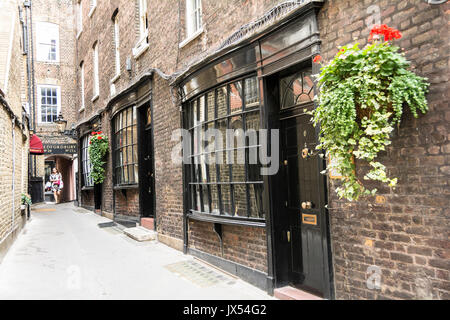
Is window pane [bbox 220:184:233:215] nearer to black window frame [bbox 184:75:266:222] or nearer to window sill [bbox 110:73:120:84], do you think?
black window frame [bbox 184:75:266:222]

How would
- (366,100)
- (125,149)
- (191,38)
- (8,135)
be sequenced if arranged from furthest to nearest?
(125,149) < (8,135) < (191,38) < (366,100)

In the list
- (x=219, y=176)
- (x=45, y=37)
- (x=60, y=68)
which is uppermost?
Answer: (x=45, y=37)

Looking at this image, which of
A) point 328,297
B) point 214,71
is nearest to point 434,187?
point 328,297

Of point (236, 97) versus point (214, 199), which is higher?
point (236, 97)

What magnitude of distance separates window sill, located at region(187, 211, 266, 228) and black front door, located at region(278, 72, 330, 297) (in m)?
0.38

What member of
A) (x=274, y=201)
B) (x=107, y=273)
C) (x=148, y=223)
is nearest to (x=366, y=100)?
(x=274, y=201)

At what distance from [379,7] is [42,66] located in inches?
851

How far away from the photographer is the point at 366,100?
2.86 metres

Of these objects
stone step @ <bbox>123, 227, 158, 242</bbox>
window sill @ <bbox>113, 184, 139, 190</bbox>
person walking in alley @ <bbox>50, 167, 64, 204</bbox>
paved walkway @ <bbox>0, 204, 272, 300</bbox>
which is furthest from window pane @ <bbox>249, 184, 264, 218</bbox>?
person walking in alley @ <bbox>50, 167, 64, 204</bbox>

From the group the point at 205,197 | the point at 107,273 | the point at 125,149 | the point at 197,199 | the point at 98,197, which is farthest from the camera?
the point at 98,197

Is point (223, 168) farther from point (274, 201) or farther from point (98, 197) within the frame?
point (98, 197)

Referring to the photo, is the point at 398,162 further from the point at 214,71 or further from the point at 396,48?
the point at 214,71

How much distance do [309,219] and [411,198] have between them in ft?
4.62

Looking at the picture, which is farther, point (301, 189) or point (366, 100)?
point (301, 189)
